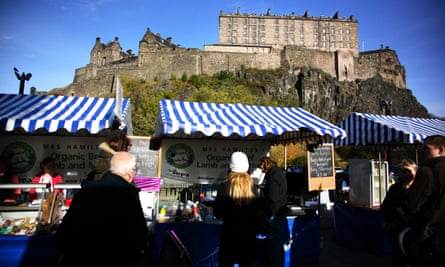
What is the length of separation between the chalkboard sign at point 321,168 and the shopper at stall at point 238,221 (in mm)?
4171

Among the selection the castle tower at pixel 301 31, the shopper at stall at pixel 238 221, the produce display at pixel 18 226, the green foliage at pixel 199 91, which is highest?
the castle tower at pixel 301 31

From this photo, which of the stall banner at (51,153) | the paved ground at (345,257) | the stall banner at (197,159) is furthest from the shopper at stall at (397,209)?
the stall banner at (51,153)

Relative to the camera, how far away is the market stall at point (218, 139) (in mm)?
4102

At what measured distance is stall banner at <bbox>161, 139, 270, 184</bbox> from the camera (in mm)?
5496

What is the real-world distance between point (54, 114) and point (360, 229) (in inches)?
234

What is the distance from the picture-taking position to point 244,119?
4840 mm

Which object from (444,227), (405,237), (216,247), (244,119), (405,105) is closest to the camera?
(444,227)

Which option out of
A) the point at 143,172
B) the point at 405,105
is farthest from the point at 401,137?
the point at 405,105

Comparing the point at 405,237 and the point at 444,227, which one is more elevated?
the point at 444,227

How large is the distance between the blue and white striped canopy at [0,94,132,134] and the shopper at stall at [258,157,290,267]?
7.95 ft

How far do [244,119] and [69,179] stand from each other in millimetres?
3683

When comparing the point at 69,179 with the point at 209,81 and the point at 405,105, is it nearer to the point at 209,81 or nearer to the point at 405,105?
the point at 209,81

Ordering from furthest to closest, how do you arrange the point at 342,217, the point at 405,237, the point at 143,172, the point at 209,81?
the point at 209,81 < the point at 342,217 < the point at 143,172 < the point at 405,237

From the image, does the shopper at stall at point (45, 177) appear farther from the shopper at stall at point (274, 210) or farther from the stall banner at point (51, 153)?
the shopper at stall at point (274, 210)
